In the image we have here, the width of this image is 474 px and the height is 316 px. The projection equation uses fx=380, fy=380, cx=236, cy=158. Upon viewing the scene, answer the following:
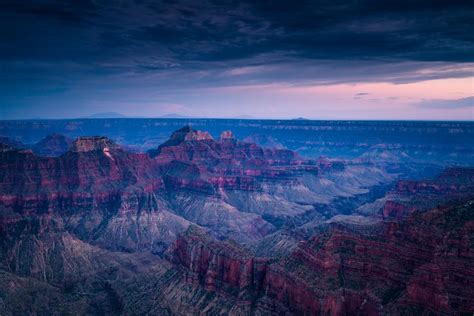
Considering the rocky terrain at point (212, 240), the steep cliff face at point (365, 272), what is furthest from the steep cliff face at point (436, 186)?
the steep cliff face at point (365, 272)

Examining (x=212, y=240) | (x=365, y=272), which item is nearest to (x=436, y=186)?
(x=365, y=272)

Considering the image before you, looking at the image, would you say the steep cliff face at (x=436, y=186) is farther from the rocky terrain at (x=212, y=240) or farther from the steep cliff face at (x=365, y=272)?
the steep cliff face at (x=365, y=272)

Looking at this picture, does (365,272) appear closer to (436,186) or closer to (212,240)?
A: (212,240)

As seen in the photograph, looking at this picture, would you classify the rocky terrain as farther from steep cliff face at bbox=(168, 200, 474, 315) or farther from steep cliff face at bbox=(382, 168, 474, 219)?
steep cliff face at bbox=(382, 168, 474, 219)

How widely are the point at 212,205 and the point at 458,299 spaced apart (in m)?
109

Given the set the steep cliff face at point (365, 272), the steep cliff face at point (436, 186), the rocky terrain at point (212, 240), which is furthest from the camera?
the steep cliff face at point (436, 186)

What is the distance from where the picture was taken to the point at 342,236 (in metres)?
66.0

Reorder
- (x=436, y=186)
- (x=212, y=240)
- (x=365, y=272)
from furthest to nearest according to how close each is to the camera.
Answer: (x=436, y=186) → (x=212, y=240) → (x=365, y=272)

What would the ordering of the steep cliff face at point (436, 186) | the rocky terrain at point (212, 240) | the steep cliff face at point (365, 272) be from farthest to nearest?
1. the steep cliff face at point (436, 186)
2. the rocky terrain at point (212, 240)
3. the steep cliff face at point (365, 272)

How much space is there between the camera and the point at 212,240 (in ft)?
256

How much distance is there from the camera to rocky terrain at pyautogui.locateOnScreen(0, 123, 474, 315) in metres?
57.2

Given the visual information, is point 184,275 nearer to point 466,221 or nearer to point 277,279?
point 277,279

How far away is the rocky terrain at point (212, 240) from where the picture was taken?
188 feet

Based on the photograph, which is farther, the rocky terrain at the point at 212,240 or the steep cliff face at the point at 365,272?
the rocky terrain at the point at 212,240
